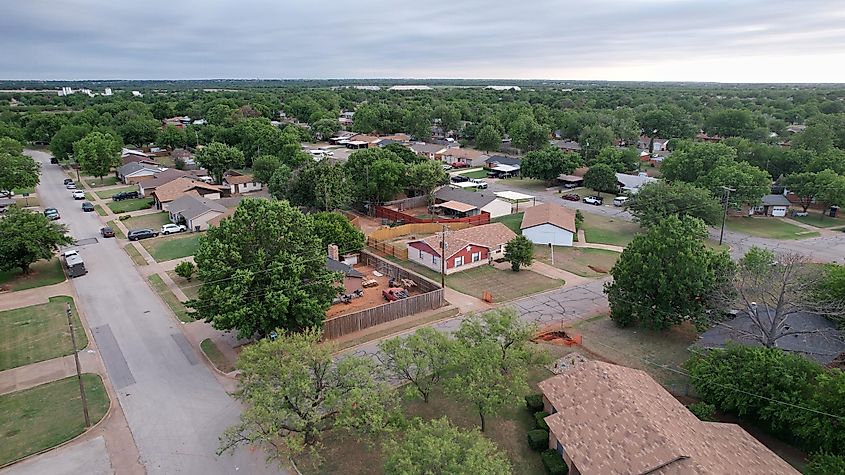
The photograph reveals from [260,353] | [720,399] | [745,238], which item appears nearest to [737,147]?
[745,238]

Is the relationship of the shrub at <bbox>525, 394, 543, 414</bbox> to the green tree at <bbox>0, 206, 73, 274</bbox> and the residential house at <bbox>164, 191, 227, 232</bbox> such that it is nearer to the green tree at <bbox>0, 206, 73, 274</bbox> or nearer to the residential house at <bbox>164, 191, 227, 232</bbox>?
the green tree at <bbox>0, 206, 73, 274</bbox>

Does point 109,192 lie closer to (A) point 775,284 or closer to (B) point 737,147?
(A) point 775,284

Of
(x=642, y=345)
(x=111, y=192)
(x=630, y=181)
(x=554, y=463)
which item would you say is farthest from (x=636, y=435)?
(x=111, y=192)

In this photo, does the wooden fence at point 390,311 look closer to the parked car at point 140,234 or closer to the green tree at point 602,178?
the parked car at point 140,234

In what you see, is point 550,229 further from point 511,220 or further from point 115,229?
point 115,229

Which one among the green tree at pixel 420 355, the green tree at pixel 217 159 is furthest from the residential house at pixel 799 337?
the green tree at pixel 217 159
